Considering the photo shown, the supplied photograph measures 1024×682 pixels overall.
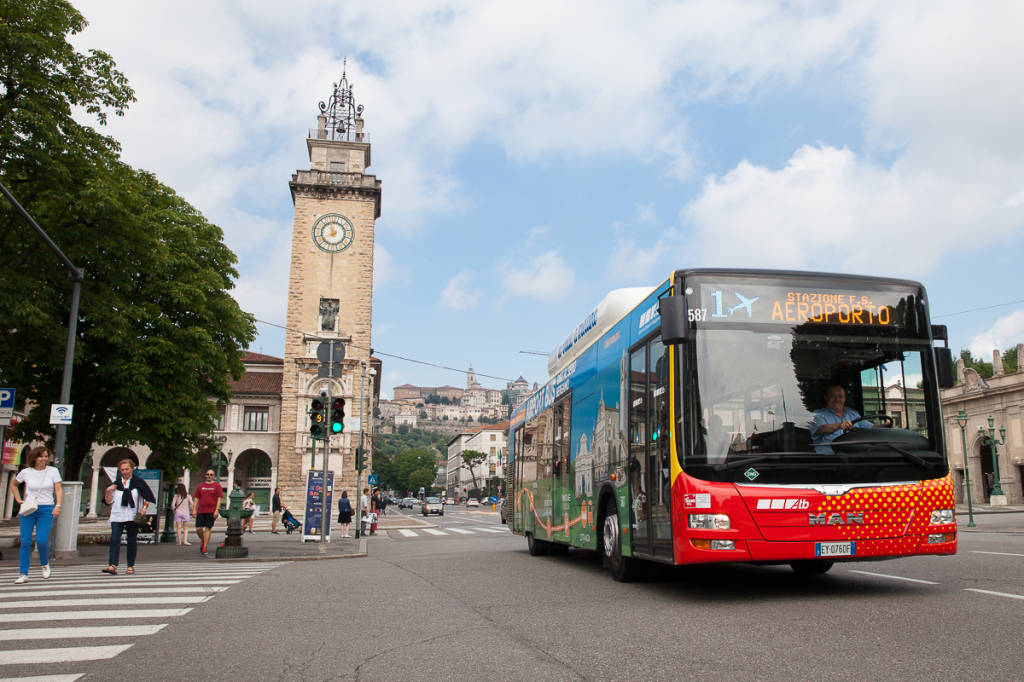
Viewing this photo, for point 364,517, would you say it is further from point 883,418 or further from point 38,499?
point 883,418

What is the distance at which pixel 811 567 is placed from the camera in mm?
10250

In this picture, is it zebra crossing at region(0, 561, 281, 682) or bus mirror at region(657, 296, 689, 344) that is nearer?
zebra crossing at region(0, 561, 281, 682)

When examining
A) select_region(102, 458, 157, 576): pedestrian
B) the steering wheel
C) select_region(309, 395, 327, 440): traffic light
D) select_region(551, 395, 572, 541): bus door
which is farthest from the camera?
select_region(309, 395, 327, 440): traffic light

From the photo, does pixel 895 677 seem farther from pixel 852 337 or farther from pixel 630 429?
pixel 630 429

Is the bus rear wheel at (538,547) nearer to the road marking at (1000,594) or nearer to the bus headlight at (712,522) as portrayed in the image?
the bus headlight at (712,522)

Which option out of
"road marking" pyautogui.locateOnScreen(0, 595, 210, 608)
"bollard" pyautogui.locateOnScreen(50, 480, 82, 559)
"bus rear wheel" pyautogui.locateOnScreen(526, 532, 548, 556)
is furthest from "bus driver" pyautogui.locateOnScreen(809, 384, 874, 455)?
"bollard" pyautogui.locateOnScreen(50, 480, 82, 559)

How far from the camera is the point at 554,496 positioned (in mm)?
13648

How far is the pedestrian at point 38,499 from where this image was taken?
10.9 metres

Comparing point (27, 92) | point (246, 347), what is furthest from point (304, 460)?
point (27, 92)

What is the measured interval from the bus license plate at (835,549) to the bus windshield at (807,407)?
57cm

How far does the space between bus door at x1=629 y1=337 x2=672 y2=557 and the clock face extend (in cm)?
5167

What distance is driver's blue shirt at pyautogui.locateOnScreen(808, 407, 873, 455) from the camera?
7664mm

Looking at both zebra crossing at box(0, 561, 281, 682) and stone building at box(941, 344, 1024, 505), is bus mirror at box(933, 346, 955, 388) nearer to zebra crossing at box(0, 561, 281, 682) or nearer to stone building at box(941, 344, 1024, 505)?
zebra crossing at box(0, 561, 281, 682)

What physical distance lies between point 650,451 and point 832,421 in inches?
70.7
